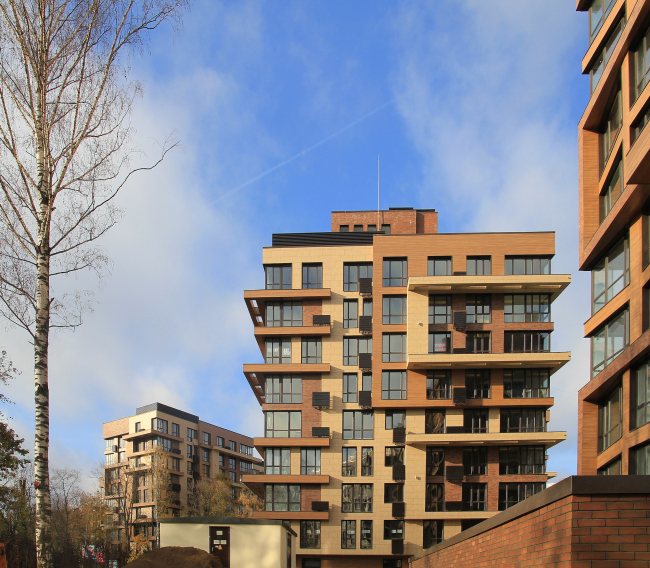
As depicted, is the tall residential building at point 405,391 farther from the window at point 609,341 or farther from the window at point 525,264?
the window at point 609,341

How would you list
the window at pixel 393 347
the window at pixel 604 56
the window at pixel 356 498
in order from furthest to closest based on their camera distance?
the window at pixel 393 347
the window at pixel 356 498
the window at pixel 604 56

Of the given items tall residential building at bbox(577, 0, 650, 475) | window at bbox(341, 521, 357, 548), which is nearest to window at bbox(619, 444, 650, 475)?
tall residential building at bbox(577, 0, 650, 475)

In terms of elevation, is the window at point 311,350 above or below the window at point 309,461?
above

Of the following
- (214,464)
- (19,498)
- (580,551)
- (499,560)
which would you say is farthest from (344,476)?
(214,464)

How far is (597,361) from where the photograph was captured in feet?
86.6

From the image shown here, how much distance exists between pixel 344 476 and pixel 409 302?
43.6 ft

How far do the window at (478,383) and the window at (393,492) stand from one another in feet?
26.7

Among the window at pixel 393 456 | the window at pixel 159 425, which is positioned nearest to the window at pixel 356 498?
the window at pixel 393 456

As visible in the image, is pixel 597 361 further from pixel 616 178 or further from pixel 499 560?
pixel 499 560

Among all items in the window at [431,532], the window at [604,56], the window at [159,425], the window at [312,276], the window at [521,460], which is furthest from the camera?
the window at [159,425]

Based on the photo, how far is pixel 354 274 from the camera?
172 feet

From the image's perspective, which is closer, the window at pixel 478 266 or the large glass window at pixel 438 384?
the large glass window at pixel 438 384

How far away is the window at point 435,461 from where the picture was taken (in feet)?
158

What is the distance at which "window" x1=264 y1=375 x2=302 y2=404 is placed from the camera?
165 feet
